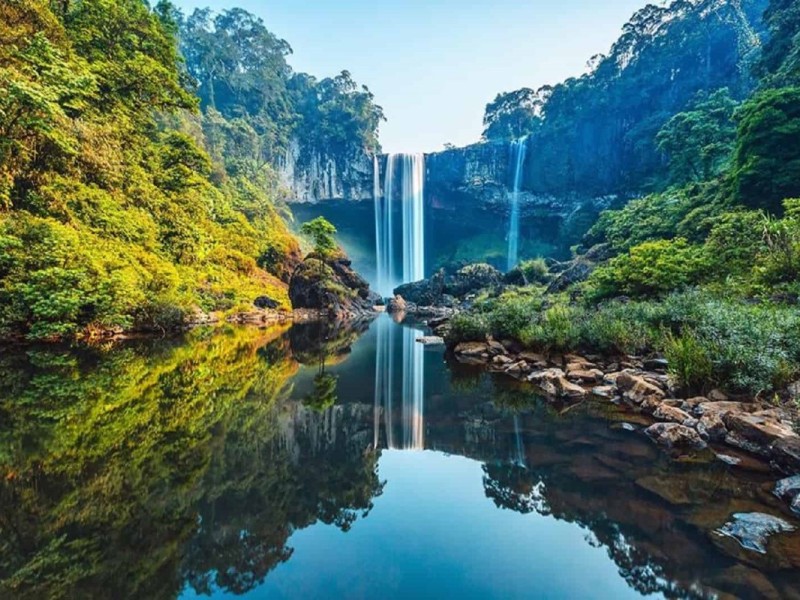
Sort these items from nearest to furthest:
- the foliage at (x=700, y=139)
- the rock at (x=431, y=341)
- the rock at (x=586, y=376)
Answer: the rock at (x=586, y=376)
the rock at (x=431, y=341)
the foliage at (x=700, y=139)

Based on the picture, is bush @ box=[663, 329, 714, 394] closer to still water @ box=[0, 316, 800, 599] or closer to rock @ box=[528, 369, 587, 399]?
still water @ box=[0, 316, 800, 599]

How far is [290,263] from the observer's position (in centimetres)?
4281

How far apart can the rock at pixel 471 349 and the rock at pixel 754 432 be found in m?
8.41

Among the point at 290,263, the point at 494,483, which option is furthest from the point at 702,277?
the point at 290,263

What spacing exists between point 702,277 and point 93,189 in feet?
84.6

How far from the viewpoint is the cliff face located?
65688 mm

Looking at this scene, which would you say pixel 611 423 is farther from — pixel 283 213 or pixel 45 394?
pixel 283 213

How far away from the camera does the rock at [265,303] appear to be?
1275 inches

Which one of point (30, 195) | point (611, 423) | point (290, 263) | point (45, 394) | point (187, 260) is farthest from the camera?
point (290, 263)

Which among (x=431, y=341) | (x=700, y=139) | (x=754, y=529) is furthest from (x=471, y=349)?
(x=700, y=139)

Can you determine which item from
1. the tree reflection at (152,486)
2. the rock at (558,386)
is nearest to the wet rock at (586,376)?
the rock at (558,386)

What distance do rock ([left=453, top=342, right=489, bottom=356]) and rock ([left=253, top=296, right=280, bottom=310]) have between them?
70.8 feet

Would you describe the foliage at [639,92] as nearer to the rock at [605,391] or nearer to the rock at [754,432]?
the rock at [605,391]

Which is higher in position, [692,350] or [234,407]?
[692,350]
